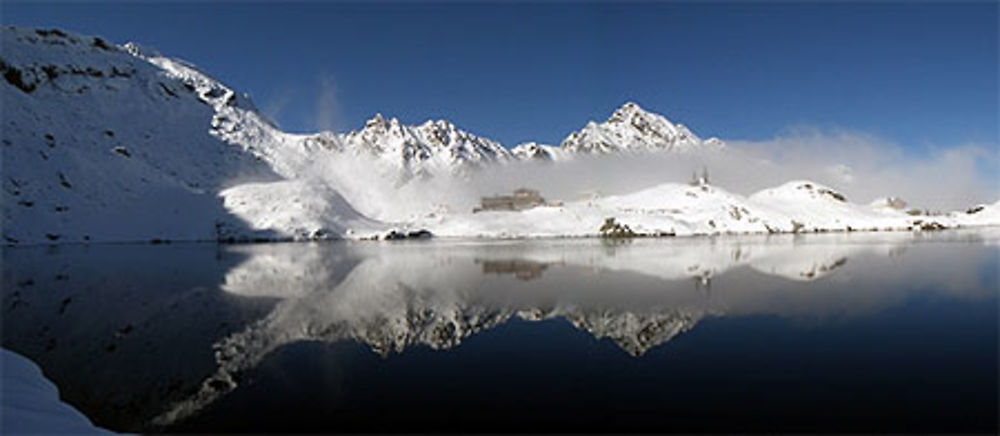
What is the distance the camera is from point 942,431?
38.4 ft

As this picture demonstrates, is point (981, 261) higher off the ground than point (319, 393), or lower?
higher

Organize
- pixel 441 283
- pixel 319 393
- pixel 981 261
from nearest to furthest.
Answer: pixel 319 393, pixel 441 283, pixel 981 261

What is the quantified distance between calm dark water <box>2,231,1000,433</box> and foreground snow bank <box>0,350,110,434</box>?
0.59 meters

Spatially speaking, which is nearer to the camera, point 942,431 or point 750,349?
point 942,431

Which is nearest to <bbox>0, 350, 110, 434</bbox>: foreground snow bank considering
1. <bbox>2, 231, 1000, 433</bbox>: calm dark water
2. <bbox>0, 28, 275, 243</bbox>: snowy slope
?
<bbox>2, 231, 1000, 433</bbox>: calm dark water

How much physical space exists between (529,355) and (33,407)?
46.7 ft

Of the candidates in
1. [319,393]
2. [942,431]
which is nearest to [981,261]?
[942,431]

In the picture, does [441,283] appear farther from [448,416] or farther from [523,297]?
[448,416]

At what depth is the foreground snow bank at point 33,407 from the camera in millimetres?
11664

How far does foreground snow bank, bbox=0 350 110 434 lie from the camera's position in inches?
459

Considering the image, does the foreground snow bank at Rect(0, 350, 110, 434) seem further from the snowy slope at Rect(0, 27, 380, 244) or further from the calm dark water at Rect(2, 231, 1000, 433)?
the snowy slope at Rect(0, 27, 380, 244)

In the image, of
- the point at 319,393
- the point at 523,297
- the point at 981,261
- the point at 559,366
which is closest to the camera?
the point at 319,393

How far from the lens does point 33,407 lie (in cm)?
1332

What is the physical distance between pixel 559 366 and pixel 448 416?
5.89 m
